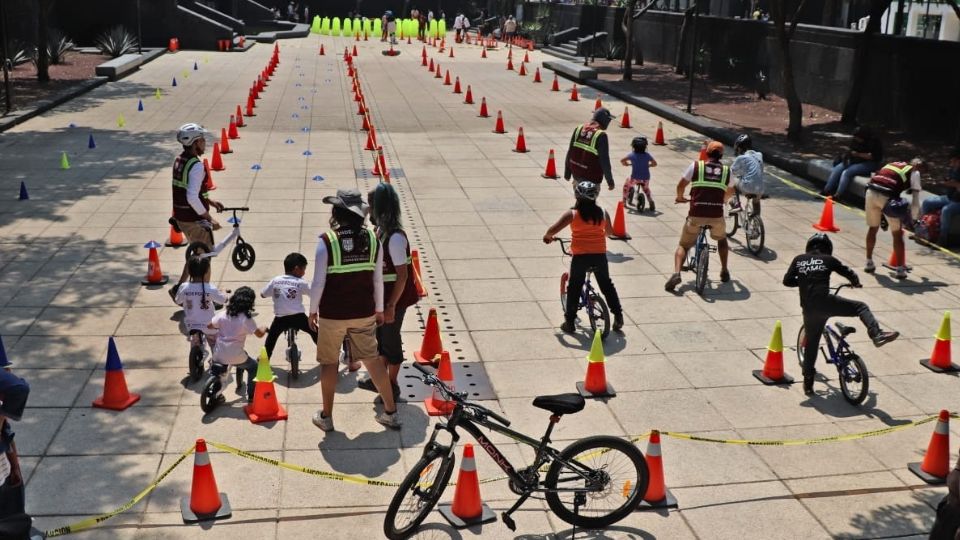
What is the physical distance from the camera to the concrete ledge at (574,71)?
3484 cm

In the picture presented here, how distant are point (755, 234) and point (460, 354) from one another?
5.80 metres

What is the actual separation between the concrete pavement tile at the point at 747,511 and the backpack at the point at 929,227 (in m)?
8.51

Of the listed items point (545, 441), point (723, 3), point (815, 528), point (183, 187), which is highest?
point (723, 3)

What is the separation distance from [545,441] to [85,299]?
272 inches

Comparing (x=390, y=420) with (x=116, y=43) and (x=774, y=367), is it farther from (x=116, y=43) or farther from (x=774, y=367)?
(x=116, y=43)

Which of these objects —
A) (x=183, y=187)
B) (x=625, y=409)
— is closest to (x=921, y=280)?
(x=625, y=409)

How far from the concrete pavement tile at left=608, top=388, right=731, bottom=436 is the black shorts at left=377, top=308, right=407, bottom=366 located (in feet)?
6.59

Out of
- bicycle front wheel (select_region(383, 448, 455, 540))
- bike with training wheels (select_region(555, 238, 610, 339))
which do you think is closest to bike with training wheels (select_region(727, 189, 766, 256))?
bike with training wheels (select_region(555, 238, 610, 339))

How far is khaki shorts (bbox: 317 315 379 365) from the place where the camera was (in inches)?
310

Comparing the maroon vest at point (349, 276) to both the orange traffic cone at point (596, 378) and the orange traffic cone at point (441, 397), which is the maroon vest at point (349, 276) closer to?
the orange traffic cone at point (441, 397)

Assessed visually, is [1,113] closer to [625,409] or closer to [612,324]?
[612,324]

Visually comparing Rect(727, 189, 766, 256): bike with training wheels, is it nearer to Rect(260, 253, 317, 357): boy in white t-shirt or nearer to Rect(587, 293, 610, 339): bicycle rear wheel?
Rect(587, 293, 610, 339): bicycle rear wheel

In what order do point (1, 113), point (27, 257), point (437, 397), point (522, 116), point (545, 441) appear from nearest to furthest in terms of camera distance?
1. point (545, 441)
2. point (437, 397)
3. point (27, 257)
4. point (1, 113)
5. point (522, 116)

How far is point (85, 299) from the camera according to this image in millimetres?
11219
